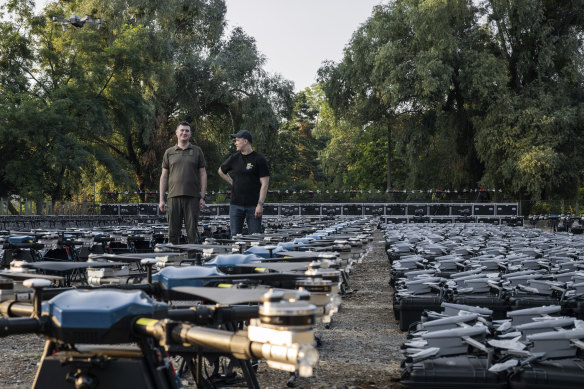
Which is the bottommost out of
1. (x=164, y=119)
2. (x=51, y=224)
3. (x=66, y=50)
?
(x=51, y=224)

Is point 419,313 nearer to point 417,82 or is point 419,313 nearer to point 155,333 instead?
point 155,333

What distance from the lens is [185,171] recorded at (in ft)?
30.7

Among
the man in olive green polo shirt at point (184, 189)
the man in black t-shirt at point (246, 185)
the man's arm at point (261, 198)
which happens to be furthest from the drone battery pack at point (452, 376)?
the man in black t-shirt at point (246, 185)

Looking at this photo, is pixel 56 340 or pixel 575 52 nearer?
pixel 56 340

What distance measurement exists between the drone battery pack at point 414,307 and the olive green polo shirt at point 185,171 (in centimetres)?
353

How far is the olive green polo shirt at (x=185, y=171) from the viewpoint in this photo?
930cm

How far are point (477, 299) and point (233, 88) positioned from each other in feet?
127

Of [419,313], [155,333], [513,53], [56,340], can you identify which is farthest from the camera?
[513,53]

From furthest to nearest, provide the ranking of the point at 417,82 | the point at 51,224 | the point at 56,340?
1. the point at 417,82
2. the point at 51,224
3. the point at 56,340

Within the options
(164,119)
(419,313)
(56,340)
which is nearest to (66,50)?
(164,119)

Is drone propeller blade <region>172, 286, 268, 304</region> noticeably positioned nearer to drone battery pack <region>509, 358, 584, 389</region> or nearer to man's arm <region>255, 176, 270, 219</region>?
drone battery pack <region>509, 358, 584, 389</region>

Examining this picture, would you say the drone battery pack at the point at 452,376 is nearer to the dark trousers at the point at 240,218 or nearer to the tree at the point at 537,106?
the dark trousers at the point at 240,218

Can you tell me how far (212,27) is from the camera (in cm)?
4728

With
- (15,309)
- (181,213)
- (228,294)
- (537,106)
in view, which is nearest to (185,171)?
(181,213)
